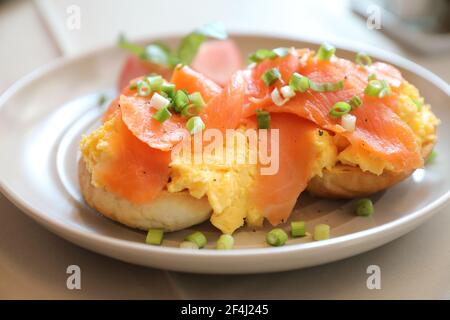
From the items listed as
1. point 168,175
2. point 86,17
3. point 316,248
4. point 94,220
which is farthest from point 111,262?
point 86,17

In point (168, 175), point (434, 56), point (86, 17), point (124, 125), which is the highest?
point (124, 125)

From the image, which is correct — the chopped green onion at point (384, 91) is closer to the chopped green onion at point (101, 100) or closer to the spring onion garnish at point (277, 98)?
the spring onion garnish at point (277, 98)

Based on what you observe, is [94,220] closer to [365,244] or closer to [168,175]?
[168,175]

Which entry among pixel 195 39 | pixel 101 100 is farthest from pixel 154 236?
pixel 195 39

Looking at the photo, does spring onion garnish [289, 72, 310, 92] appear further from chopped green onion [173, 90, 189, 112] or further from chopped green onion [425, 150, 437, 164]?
chopped green onion [425, 150, 437, 164]

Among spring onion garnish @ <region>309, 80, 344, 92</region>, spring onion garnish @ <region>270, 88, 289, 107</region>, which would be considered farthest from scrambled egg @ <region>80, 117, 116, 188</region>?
spring onion garnish @ <region>309, 80, 344, 92</region>

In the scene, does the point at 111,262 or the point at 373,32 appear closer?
the point at 111,262

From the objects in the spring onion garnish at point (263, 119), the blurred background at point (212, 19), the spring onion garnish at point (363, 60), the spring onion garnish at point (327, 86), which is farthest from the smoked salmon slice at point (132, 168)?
the blurred background at point (212, 19)
